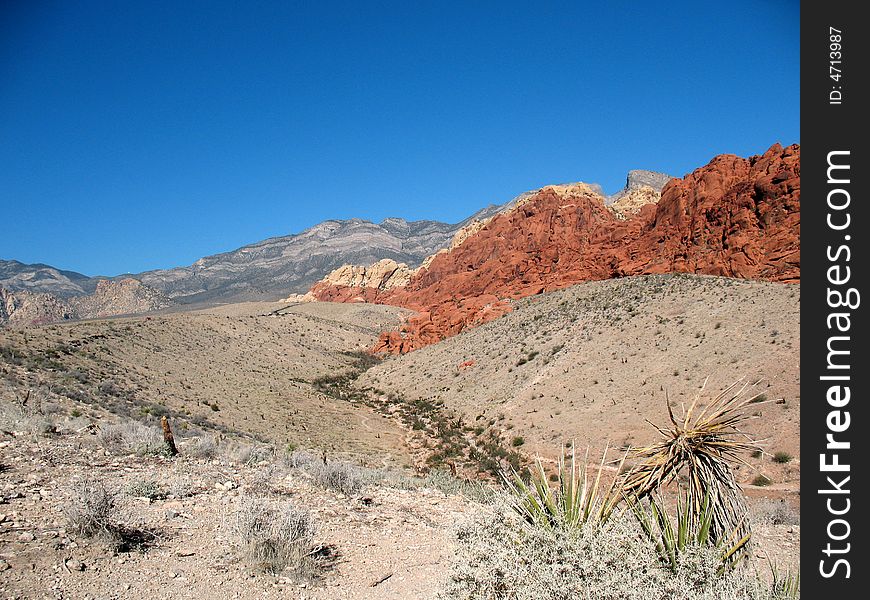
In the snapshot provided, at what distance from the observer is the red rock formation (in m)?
34.4

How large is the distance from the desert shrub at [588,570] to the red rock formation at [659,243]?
33.2 metres

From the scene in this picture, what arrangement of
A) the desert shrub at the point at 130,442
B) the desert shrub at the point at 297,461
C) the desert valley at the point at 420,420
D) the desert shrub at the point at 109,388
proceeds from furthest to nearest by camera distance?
the desert shrub at the point at 109,388, the desert shrub at the point at 297,461, the desert shrub at the point at 130,442, the desert valley at the point at 420,420

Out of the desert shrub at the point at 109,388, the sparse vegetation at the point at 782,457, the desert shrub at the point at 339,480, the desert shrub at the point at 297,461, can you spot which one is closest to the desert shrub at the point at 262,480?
the desert shrub at the point at 297,461

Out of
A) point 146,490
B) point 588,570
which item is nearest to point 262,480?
point 146,490

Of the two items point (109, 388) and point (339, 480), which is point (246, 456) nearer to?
point (339, 480)

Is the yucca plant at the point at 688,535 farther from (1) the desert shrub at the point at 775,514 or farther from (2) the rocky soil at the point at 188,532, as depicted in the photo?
(1) the desert shrub at the point at 775,514

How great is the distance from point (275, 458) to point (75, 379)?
1386cm

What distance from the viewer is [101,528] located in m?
4.89

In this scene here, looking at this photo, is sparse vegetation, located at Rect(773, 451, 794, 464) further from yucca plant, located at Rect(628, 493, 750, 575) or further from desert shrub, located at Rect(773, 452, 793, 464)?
yucca plant, located at Rect(628, 493, 750, 575)

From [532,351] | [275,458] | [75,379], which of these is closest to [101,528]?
[275,458]

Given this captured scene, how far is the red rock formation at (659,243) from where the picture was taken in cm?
3444

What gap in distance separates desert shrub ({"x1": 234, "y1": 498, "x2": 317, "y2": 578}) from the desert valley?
0.03 m

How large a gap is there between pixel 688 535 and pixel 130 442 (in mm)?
9523
